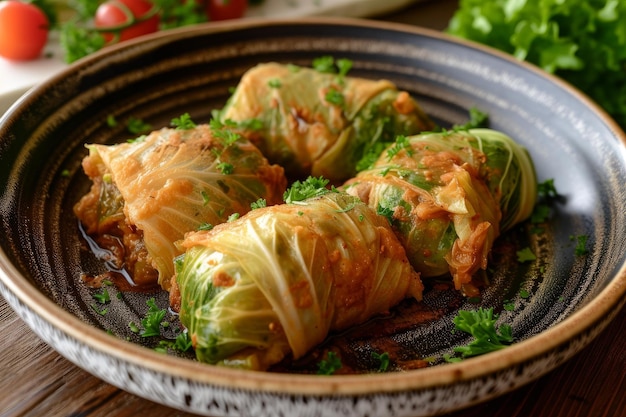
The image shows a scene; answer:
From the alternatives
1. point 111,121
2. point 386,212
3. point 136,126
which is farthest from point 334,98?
point 111,121

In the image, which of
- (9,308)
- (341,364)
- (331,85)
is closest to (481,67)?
(331,85)

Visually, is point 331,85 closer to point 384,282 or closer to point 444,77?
point 444,77

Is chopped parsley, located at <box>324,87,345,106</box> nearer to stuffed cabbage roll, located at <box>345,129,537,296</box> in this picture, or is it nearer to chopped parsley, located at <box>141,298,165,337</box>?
stuffed cabbage roll, located at <box>345,129,537,296</box>

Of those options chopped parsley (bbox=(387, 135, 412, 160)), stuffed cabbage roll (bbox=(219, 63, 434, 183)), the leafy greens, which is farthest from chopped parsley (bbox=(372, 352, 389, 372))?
the leafy greens

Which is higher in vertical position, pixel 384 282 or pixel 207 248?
pixel 207 248

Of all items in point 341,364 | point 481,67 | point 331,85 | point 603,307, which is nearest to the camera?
point 603,307

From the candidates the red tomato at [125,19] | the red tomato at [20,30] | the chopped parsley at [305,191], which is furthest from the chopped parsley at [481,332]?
the red tomato at [20,30]
